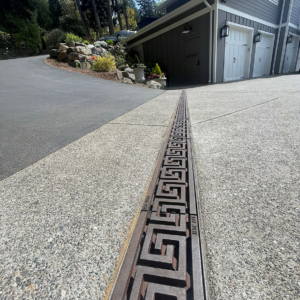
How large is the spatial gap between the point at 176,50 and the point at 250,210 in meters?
9.56

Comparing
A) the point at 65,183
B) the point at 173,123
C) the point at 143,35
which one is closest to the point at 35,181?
the point at 65,183

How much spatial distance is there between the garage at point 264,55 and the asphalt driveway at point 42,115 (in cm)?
919

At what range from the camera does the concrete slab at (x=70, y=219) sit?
0.64 m

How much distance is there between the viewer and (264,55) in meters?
10.1

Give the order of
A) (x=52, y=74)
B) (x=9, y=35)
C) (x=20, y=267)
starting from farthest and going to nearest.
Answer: (x=9, y=35) < (x=52, y=74) < (x=20, y=267)

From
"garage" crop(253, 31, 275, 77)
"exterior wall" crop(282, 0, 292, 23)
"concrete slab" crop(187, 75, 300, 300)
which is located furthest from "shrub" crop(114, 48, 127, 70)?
"exterior wall" crop(282, 0, 292, 23)

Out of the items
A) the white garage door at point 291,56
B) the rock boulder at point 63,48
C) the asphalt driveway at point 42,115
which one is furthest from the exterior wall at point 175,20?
the white garage door at point 291,56

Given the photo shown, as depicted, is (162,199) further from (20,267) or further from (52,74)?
(52,74)

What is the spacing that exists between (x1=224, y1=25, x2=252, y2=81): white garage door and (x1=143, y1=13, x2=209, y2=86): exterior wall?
1.07m

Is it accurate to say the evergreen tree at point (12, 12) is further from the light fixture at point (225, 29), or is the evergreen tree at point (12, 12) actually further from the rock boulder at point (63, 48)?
the light fixture at point (225, 29)

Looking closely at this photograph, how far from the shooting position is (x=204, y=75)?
7770 millimetres

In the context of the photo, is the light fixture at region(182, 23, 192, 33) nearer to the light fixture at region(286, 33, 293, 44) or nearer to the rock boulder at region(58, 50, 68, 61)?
the rock boulder at region(58, 50, 68, 61)

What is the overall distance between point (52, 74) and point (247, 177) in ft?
23.4

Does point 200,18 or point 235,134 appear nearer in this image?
point 235,134
